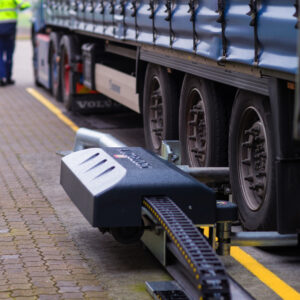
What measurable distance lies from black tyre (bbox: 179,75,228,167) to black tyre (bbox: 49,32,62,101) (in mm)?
7738

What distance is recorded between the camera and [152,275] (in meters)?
5.87

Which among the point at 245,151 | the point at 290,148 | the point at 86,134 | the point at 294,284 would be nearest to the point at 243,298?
the point at 294,284

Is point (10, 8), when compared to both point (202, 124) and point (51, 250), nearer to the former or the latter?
point (202, 124)

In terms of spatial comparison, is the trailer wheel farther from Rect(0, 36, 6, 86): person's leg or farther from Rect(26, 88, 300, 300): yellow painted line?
Rect(0, 36, 6, 86): person's leg

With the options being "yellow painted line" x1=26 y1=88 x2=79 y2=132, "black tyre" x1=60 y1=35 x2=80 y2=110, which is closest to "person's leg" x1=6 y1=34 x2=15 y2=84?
"yellow painted line" x1=26 y1=88 x2=79 y2=132

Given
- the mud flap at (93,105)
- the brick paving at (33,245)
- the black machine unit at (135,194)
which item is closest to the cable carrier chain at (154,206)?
the black machine unit at (135,194)

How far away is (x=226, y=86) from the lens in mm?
7617

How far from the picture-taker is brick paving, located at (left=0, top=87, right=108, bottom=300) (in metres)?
5.56

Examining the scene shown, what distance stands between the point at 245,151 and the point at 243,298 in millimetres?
2040

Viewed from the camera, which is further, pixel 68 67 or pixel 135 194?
pixel 68 67

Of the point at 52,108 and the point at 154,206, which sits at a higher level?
the point at 154,206

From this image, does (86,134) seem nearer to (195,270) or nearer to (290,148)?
(290,148)

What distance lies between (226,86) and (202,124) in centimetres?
50

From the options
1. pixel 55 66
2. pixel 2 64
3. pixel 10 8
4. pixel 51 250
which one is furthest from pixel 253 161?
pixel 2 64
